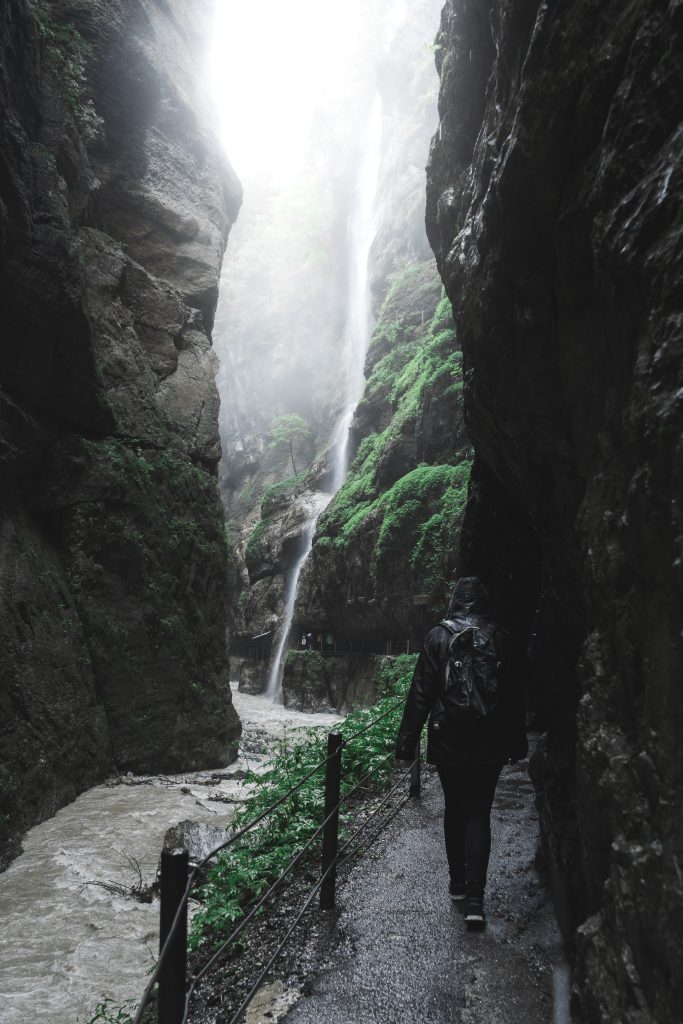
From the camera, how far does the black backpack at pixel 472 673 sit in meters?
3.51

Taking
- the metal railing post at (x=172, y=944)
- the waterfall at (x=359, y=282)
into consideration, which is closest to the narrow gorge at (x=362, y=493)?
the metal railing post at (x=172, y=944)

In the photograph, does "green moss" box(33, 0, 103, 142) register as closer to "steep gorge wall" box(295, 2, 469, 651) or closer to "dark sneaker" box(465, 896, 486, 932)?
"steep gorge wall" box(295, 2, 469, 651)

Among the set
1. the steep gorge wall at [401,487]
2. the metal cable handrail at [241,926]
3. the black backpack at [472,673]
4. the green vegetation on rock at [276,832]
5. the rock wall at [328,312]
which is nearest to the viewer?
the metal cable handrail at [241,926]

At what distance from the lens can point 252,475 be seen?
41.9 meters

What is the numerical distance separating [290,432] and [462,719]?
38158 mm

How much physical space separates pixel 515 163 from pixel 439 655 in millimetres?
2833

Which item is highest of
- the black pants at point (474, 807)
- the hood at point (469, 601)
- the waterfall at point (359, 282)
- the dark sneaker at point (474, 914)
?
the waterfall at point (359, 282)

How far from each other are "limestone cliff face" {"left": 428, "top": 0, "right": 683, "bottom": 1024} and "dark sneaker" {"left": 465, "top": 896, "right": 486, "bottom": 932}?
506mm

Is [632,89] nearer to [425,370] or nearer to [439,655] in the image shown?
[439,655]

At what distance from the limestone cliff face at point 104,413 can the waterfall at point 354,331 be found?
13189 millimetres

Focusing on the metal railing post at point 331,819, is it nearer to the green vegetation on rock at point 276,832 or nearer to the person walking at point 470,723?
the person walking at point 470,723

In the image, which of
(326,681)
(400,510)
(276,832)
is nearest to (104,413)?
(276,832)

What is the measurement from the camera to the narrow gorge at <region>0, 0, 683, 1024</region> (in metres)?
2.19

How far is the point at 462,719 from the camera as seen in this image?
352 cm
